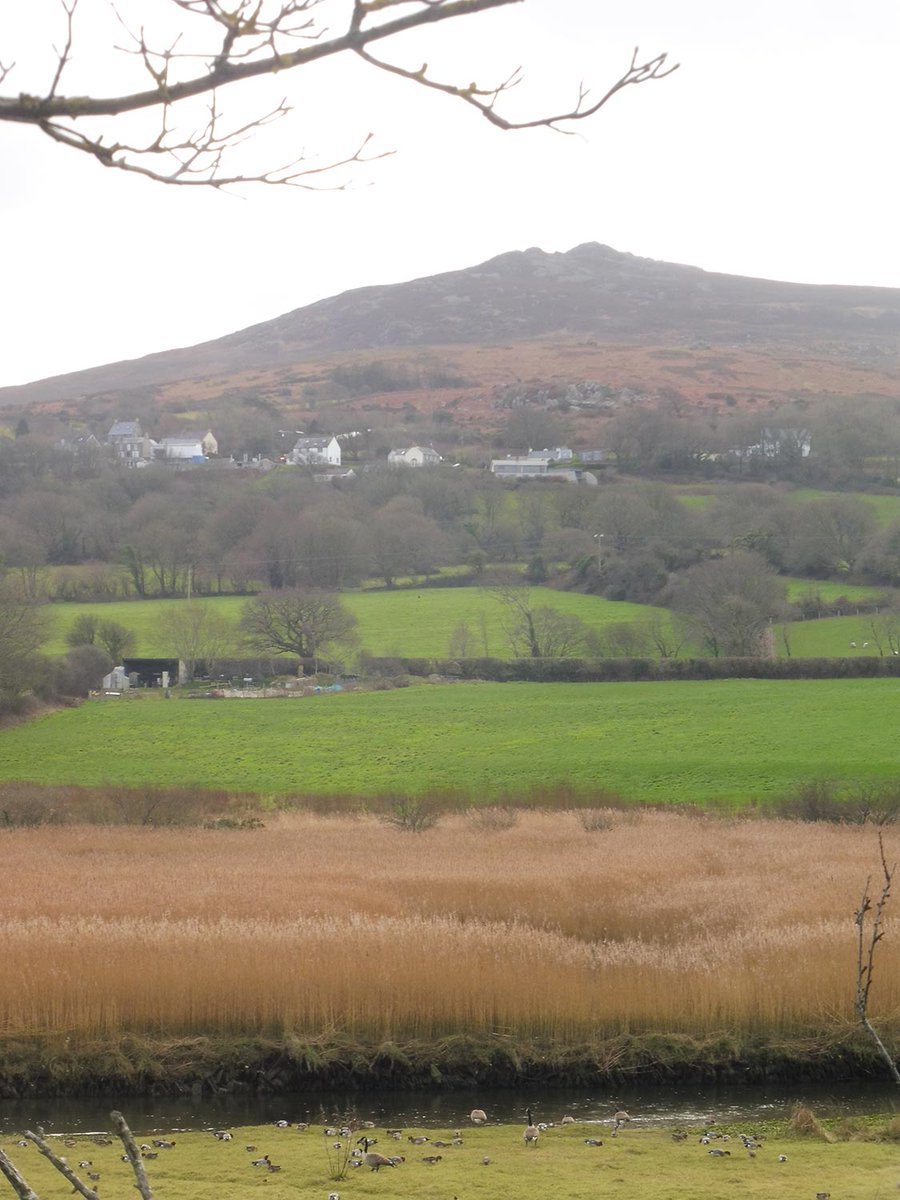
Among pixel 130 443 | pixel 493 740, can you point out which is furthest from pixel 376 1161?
pixel 130 443

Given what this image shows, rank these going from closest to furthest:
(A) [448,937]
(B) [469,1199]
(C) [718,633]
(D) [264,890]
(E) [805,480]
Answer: (B) [469,1199], (A) [448,937], (D) [264,890], (C) [718,633], (E) [805,480]

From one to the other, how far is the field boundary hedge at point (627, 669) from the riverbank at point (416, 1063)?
5333cm

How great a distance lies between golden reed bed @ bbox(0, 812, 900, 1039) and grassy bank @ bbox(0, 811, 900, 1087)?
1.3 inches

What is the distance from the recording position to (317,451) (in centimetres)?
15025

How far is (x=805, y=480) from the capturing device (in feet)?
371

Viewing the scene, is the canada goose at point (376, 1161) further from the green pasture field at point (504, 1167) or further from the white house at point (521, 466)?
the white house at point (521, 466)

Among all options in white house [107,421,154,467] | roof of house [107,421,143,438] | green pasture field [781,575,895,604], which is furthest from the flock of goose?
roof of house [107,421,143,438]

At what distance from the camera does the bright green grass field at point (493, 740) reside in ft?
153

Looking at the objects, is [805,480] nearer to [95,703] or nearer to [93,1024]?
[95,703]

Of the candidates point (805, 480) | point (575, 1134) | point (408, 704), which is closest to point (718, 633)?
point (408, 704)

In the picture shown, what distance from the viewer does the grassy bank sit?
13.8 m

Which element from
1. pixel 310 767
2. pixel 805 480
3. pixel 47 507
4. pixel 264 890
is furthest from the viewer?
pixel 805 480

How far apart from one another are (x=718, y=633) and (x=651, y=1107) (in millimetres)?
59486

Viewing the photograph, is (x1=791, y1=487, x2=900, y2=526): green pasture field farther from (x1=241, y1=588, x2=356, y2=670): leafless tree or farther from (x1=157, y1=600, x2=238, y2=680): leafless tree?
(x1=157, y1=600, x2=238, y2=680): leafless tree
